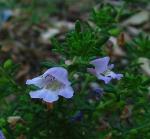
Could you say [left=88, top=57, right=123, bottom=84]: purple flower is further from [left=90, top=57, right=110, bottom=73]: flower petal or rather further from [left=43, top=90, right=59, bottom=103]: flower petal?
[left=43, top=90, right=59, bottom=103]: flower petal

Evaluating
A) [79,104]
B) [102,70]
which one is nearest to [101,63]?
[102,70]

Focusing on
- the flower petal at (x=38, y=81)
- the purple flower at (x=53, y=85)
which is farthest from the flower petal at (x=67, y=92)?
the flower petal at (x=38, y=81)

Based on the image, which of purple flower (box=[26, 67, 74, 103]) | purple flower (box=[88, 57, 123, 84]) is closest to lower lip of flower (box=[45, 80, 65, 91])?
purple flower (box=[26, 67, 74, 103])

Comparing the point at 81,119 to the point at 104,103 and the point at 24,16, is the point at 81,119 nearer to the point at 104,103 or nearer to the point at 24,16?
the point at 104,103

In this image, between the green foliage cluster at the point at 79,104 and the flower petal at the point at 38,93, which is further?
the green foliage cluster at the point at 79,104

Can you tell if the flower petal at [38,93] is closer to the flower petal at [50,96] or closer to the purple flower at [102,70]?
the flower petal at [50,96]

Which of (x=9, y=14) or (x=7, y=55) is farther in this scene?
(x=9, y=14)

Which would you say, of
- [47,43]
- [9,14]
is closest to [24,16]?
[9,14]

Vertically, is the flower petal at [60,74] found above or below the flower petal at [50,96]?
above
